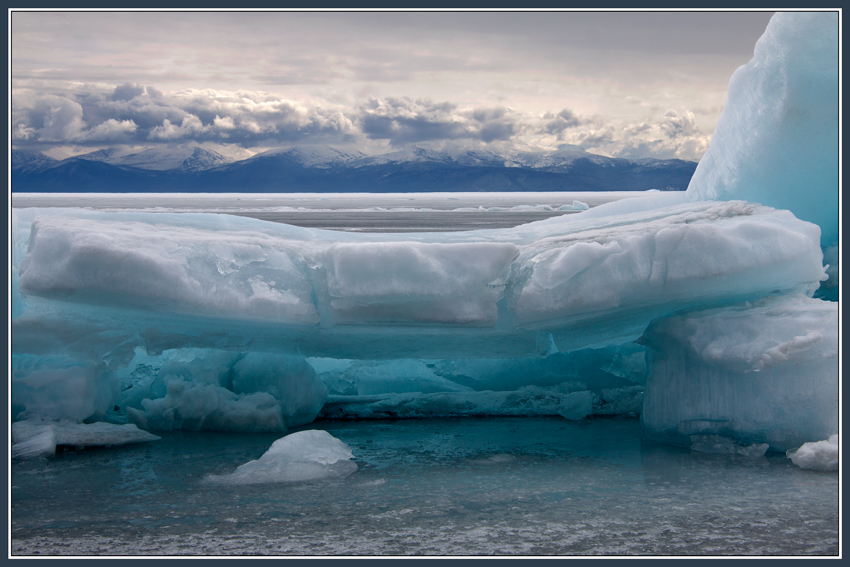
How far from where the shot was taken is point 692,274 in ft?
16.3

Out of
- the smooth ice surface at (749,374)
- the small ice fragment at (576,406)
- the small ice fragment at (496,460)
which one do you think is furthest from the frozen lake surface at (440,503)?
the small ice fragment at (576,406)

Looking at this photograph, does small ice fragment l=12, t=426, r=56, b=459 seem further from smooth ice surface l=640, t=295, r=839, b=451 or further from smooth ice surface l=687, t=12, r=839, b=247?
smooth ice surface l=687, t=12, r=839, b=247

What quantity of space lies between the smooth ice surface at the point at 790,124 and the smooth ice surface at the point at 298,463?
4.70 metres

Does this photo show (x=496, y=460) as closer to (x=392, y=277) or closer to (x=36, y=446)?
(x=392, y=277)

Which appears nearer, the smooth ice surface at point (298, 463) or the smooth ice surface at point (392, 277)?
the smooth ice surface at point (298, 463)

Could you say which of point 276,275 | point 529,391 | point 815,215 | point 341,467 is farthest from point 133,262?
point 815,215

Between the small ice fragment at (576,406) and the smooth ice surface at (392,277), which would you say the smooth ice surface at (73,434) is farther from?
the small ice fragment at (576,406)

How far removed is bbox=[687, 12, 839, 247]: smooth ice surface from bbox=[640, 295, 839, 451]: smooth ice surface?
1.75 metres

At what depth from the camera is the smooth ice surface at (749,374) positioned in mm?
4727

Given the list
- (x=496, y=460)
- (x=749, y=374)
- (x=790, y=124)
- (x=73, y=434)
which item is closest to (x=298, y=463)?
(x=496, y=460)

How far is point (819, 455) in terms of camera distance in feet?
14.9

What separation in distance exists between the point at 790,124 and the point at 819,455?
3.34m

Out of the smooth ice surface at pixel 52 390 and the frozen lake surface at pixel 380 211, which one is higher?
the frozen lake surface at pixel 380 211

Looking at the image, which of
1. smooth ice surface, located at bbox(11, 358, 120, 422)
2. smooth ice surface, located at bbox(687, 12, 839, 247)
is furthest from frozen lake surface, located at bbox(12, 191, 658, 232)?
smooth ice surface, located at bbox(11, 358, 120, 422)
